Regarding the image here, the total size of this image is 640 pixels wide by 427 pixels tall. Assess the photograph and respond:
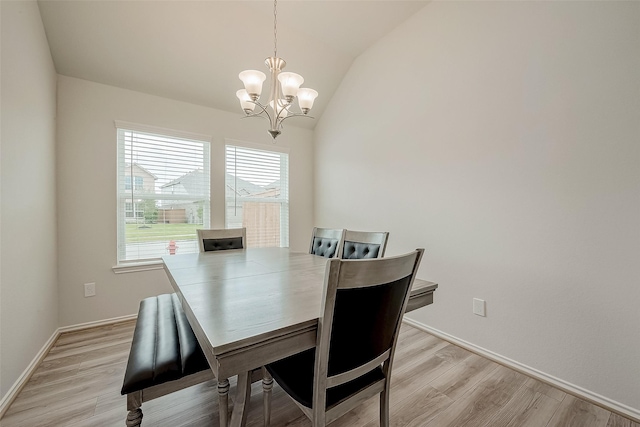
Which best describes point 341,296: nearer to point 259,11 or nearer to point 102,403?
point 102,403

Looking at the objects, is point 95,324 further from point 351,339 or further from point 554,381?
point 554,381

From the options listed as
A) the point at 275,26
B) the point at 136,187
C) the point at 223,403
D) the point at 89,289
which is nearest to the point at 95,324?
the point at 89,289

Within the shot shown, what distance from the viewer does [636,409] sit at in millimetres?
1489

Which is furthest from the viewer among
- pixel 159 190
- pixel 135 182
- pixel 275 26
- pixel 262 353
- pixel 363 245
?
pixel 159 190

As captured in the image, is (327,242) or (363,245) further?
(327,242)

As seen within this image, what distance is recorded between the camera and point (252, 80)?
5.84 ft

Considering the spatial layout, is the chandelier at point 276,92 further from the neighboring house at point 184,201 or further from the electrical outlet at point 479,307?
the electrical outlet at point 479,307

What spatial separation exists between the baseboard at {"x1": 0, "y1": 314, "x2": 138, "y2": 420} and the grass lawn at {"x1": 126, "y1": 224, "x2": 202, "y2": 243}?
0.83 meters

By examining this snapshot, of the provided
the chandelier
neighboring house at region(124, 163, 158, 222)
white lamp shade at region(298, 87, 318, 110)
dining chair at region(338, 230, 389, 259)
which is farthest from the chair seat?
neighboring house at region(124, 163, 158, 222)

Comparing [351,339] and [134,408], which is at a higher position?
[351,339]

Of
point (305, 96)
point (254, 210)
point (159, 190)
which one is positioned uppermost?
point (305, 96)

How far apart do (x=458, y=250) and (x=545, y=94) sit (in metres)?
1.32

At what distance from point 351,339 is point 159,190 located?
291 cm

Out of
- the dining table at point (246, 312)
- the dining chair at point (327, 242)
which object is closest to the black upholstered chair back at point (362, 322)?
the dining table at point (246, 312)
